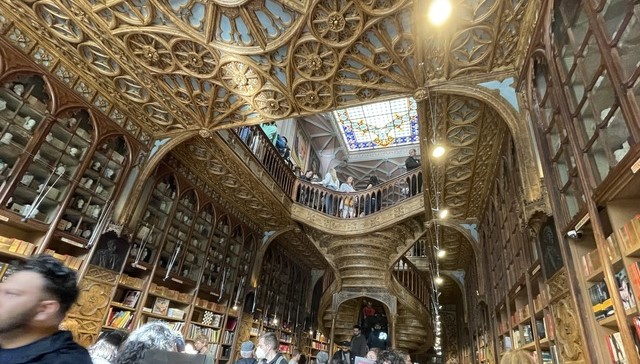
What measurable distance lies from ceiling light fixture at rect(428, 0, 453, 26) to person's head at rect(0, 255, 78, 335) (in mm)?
3128

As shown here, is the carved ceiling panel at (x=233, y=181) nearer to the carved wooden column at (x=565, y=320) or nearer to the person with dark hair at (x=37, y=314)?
the person with dark hair at (x=37, y=314)

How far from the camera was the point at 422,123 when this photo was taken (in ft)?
13.5

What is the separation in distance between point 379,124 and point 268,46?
9.51 metres

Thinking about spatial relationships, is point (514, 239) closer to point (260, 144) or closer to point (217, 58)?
point (217, 58)

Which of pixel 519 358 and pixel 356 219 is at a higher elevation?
pixel 356 219

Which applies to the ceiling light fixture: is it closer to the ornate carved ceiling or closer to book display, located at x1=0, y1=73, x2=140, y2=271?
the ornate carved ceiling

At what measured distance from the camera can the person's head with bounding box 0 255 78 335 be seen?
34.3 inches

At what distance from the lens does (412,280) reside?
8648mm

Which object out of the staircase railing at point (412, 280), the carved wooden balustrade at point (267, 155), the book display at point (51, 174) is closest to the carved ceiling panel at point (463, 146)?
the staircase railing at point (412, 280)

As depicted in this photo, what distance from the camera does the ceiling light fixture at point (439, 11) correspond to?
9.13 ft

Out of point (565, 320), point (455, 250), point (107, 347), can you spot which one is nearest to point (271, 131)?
point (455, 250)

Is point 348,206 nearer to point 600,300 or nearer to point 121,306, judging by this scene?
point 121,306

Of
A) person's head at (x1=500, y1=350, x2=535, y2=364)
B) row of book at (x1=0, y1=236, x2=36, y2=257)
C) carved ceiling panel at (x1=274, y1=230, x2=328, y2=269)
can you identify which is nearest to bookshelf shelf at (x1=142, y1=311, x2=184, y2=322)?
row of book at (x1=0, y1=236, x2=36, y2=257)

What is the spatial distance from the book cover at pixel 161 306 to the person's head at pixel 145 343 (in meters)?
4.02
